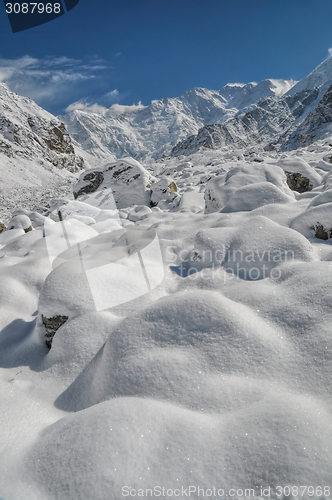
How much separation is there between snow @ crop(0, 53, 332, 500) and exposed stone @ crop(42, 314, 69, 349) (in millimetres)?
55

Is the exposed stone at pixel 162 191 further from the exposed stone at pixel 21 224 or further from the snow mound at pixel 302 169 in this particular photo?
the exposed stone at pixel 21 224

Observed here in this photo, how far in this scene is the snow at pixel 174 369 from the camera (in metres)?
1.27

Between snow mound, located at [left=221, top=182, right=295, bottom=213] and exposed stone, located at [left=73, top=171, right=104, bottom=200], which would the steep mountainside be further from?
snow mound, located at [left=221, top=182, right=295, bottom=213]

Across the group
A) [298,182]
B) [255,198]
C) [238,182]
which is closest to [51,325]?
[255,198]

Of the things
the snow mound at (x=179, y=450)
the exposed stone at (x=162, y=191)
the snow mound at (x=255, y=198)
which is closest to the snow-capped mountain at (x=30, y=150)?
the exposed stone at (x=162, y=191)

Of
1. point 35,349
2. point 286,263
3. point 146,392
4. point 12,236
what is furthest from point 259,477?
point 12,236

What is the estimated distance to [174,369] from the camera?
5.98 ft

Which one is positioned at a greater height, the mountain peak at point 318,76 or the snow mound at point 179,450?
the mountain peak at point 318,76

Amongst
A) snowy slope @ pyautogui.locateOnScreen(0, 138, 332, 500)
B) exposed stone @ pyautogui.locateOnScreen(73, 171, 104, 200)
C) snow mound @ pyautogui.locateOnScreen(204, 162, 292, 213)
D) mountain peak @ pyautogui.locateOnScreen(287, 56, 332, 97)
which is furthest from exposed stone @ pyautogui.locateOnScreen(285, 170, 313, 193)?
mountain peak @ pyautogui.locateOnScreen(287, 56, 332, 97)

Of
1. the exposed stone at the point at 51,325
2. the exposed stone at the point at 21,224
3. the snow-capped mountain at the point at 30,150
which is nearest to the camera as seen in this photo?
the exposed stone at the point at 51,325

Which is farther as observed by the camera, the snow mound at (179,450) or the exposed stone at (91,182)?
the exposed stone at (91,182)

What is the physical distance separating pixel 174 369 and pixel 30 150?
55.4 m

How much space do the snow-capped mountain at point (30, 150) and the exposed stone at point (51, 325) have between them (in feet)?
102

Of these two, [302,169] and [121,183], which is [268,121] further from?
[302,169]
